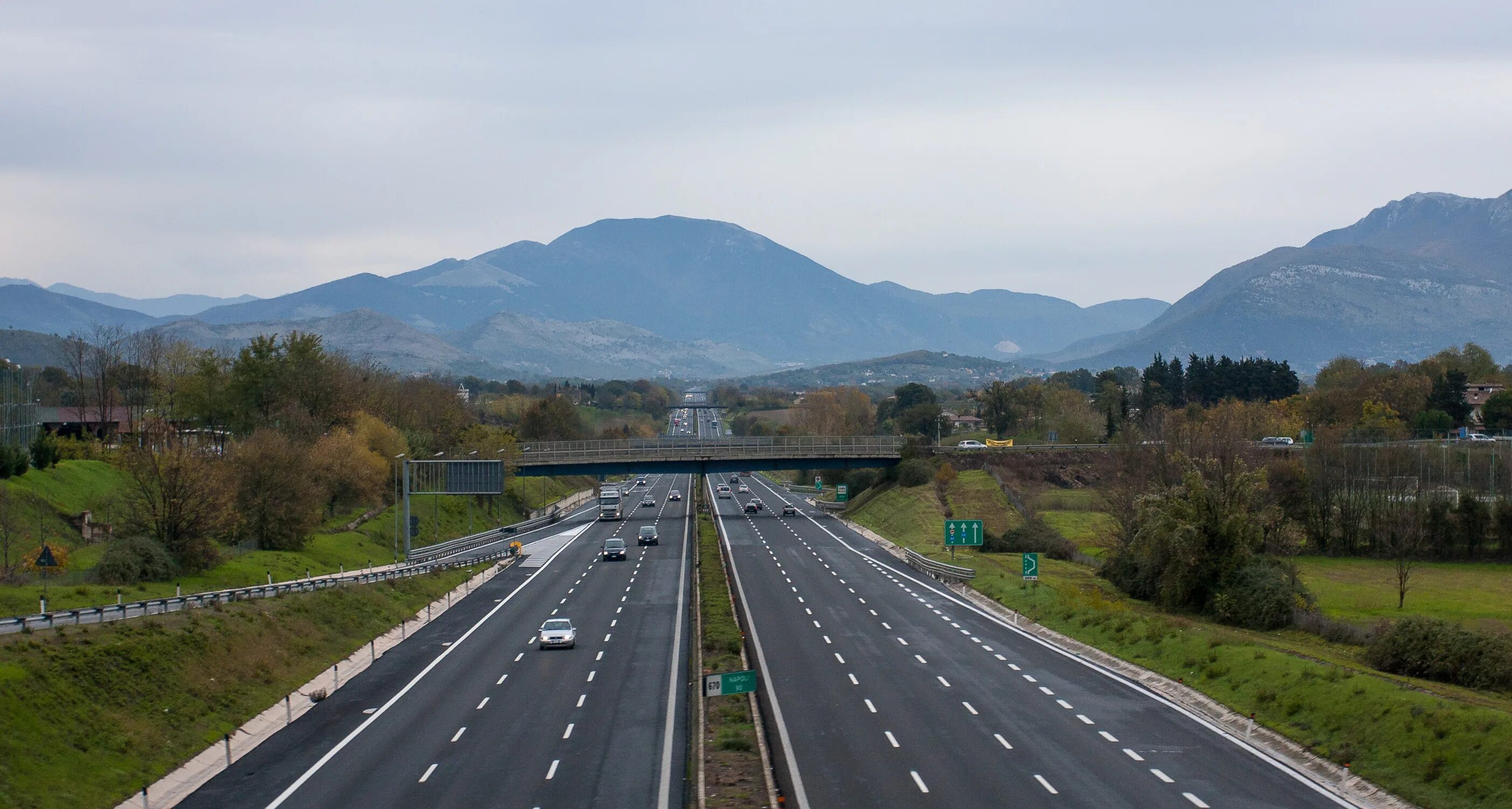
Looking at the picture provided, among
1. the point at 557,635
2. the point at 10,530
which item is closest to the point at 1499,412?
the point at 557,635

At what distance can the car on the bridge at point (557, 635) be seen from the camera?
163 ft

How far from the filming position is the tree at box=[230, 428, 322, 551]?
71.4 metres

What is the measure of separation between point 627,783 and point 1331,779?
55.2 feet

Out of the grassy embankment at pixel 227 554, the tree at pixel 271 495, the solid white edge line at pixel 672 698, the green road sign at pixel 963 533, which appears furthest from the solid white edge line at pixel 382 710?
the green road sign at pixel 963 533

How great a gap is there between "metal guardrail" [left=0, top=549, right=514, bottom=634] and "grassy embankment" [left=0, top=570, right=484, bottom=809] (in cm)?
66

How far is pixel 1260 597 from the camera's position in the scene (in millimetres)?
52250

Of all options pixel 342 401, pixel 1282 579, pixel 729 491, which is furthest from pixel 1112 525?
pixel 729 491

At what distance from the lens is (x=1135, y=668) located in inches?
1672

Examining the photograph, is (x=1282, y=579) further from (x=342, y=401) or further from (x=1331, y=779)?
(x=342, y=401)

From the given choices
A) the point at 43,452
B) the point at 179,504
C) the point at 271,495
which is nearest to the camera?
the point at 179,504

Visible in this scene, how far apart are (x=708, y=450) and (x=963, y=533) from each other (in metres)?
47.8

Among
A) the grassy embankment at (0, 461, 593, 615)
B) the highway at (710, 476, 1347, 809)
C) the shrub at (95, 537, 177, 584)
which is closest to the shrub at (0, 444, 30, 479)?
the grassy embankment at (0, 461, 593, 615)

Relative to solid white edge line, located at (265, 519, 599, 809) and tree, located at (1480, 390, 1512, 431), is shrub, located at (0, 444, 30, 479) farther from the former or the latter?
tree, located at (1480, 390, 1512, 431)

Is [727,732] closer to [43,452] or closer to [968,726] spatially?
[968,726]
